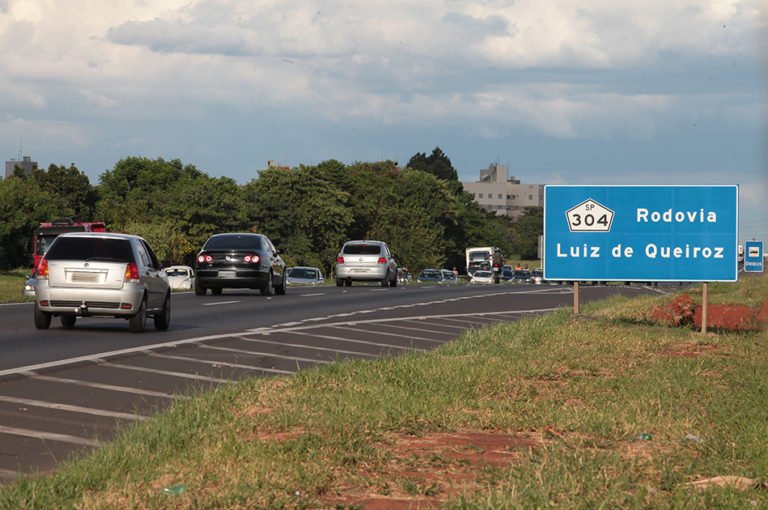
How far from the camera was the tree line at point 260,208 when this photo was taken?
102 meters

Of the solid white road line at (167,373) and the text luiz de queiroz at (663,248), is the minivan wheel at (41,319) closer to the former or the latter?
the solid white road line at (167,373)

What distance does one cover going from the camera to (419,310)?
31234mm

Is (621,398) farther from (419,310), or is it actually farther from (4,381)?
(419,310)

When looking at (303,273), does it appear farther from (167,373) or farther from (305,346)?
(167,373)

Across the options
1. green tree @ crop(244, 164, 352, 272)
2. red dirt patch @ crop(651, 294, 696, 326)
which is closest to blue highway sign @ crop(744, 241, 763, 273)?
red dirt patch @ crop(651, 294, 696, 326)

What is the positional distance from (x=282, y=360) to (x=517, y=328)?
5.57 metres

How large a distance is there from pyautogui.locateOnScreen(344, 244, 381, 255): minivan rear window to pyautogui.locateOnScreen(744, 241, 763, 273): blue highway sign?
53.2ft

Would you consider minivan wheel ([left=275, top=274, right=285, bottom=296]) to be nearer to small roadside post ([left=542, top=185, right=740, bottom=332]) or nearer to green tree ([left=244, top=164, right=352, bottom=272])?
small roadside post ([left=542, top=185, right=740, bottom=332])

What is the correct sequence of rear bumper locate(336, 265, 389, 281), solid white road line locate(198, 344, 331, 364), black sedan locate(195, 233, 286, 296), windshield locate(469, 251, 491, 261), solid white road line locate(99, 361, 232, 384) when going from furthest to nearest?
windshield locate(469, 251, 491, 261) < rear bumper locate(336, 265, 389, 281) < black sedan locate(195, 233, 286, 296) < solid white road line locate(198, 344, 331, 364) < solid white road line locate(99, 361, 232, 384)

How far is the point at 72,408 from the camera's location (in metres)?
11.3

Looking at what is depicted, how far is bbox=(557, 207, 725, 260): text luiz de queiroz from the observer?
69.3 ft

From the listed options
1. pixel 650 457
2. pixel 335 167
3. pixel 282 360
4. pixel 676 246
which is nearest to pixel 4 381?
pixel 282 360

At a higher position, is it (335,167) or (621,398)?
(335,167)

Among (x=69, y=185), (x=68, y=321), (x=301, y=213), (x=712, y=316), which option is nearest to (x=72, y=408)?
(x=68, y=321)
